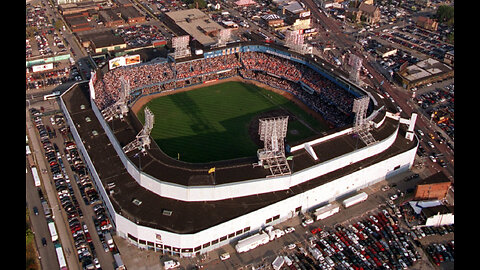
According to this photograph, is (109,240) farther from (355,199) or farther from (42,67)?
(42,67)

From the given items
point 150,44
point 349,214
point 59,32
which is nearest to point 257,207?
point 349,214

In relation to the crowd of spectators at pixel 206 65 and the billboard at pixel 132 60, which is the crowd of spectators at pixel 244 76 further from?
the billboard at pixel 132 60

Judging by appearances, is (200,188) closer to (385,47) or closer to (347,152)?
(347,152)

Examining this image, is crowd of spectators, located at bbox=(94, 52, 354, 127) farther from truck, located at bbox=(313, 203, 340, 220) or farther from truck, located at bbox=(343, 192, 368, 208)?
truck, located at bbox=(313, 203, 340, 220)

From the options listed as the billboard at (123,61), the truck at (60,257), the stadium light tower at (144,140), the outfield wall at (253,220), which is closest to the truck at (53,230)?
the truck at (60,257)

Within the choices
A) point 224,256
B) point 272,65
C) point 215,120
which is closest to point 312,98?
point 272,65

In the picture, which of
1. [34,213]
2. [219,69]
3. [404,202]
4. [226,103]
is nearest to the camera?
[34,213]

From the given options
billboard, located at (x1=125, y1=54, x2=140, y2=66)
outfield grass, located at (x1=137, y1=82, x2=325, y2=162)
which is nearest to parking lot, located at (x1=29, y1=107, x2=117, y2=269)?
outfield grass, located at (x1=137, y1=82, x2=325, y2=162)
